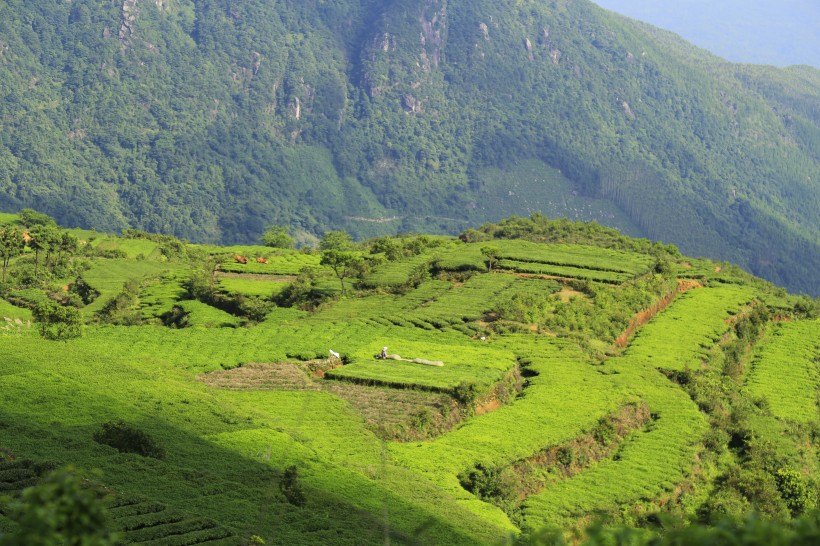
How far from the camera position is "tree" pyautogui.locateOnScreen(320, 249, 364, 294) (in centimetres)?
8488

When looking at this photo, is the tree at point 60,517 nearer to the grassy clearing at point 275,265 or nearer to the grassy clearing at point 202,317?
the grassy clearing at point 202,317

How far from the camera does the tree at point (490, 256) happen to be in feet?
302

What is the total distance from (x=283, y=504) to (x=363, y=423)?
595 inches

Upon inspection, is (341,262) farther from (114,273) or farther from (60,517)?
(60,517)

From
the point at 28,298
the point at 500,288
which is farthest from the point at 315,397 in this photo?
the point at 28,298

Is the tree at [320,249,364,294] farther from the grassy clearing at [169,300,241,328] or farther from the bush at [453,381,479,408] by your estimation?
the bush at [453,381,479,408]

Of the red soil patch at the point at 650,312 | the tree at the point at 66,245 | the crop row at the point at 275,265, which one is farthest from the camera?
the tree at the point at 66,245

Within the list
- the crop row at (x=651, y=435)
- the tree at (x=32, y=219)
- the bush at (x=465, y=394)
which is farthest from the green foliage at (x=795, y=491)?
the tree at (x=32, y=219)

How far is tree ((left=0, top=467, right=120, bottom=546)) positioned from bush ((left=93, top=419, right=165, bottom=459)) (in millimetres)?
20520

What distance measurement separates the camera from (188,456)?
118 feet

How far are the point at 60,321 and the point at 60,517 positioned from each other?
4624cm

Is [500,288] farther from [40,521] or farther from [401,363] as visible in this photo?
[40,521]

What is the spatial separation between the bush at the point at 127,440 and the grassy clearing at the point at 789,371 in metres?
37.4

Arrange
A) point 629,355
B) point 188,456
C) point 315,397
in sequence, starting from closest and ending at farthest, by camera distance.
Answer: point 188,456 < point 315,397 < point 629,355
